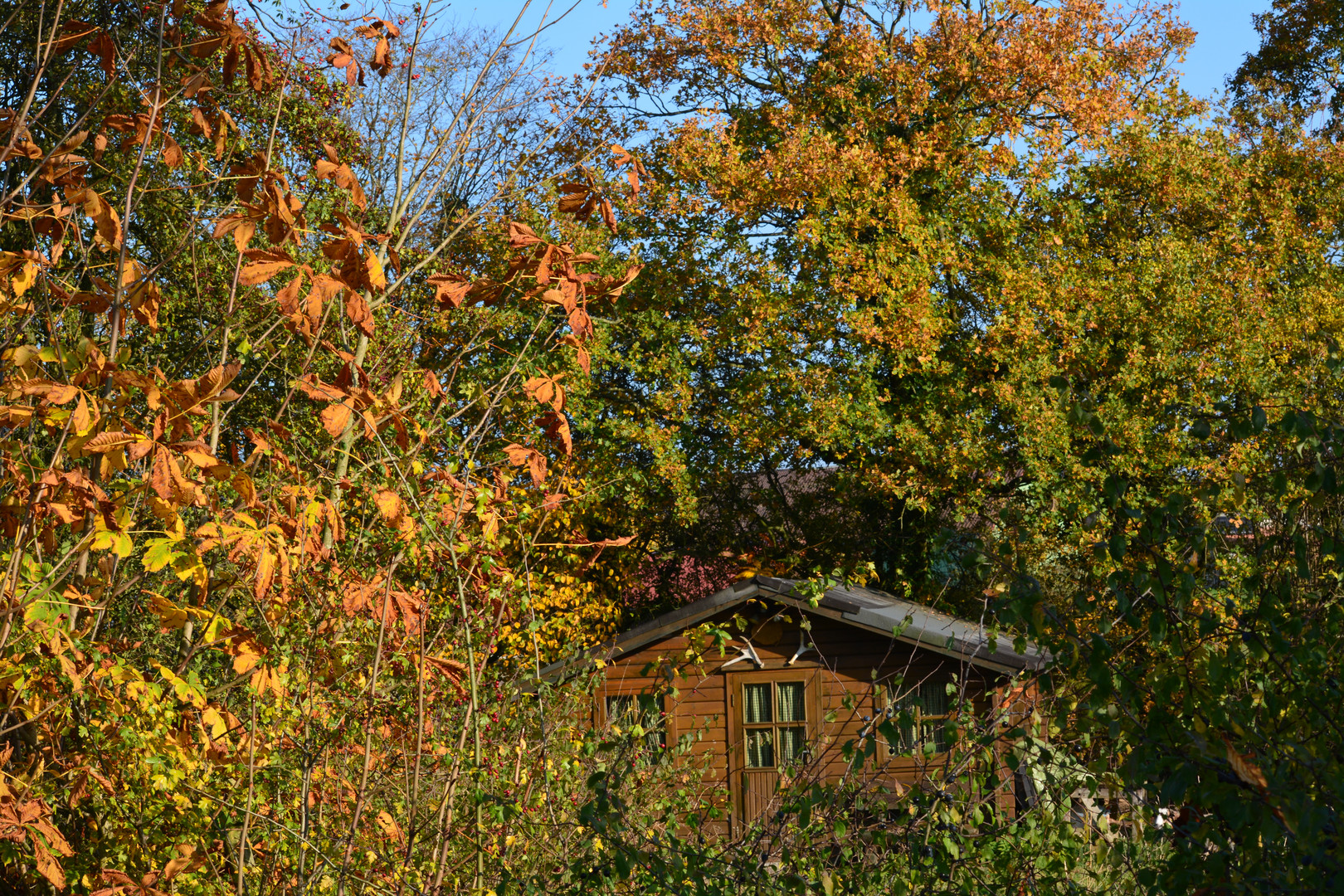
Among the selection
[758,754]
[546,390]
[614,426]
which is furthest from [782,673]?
[546,390]

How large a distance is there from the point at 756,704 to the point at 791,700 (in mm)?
396

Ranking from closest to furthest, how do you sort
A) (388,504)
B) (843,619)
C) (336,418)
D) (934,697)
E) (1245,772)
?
(1245,772)
(336,418)
(388,504)
(843,619)
(934,697)

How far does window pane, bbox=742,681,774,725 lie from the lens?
13.2 meters

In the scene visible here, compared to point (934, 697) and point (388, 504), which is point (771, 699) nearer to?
point (934, 697)

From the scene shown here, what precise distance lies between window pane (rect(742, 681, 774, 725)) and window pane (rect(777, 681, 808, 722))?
142 millimetres

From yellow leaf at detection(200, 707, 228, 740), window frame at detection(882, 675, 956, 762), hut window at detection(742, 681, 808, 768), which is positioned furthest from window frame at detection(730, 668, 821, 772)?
yellow leaf at detection(200, 707, 228, 740)

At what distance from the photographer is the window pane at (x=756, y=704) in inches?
522

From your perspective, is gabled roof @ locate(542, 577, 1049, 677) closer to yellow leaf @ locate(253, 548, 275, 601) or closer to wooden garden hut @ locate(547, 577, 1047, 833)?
wooden garden hut @ locate(547, 577, 1047, 833)

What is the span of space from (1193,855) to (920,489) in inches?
507

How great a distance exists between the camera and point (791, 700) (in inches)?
520

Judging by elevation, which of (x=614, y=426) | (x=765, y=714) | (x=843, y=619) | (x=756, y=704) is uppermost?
(x=614, y=426)

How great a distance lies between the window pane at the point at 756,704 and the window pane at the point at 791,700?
0.14 metres

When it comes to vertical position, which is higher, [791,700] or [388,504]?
[388,504]

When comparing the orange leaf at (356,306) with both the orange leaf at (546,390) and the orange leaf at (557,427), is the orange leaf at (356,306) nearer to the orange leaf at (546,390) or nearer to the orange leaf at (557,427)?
the orange leaf at (546,390)
